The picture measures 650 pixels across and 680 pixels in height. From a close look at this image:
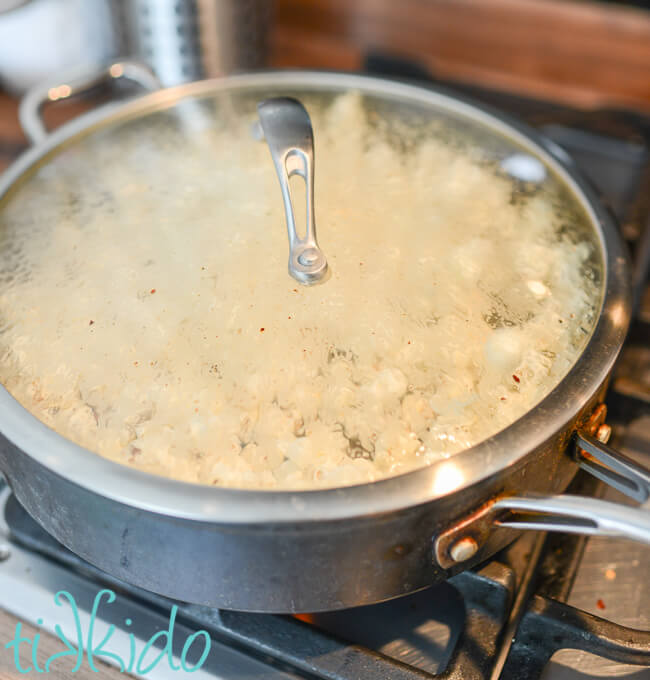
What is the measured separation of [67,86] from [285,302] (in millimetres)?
602

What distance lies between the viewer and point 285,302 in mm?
716

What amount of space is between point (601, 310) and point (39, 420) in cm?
56

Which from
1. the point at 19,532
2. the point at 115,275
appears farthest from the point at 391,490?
the point at 19,532

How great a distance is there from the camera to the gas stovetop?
715 millimetres

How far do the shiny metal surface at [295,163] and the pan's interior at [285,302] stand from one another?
0.07ft

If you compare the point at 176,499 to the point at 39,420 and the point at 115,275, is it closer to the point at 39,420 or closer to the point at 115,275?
the point at 39,420

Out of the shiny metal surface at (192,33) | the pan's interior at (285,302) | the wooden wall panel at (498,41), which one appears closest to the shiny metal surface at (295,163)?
the pan's interior at (285,302)

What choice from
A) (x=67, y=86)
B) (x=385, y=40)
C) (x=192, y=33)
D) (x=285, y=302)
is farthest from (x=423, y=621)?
(x=385, y=40)

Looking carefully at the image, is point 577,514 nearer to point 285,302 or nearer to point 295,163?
point 285,302

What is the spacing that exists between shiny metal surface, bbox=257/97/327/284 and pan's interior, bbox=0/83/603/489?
20 millimetres

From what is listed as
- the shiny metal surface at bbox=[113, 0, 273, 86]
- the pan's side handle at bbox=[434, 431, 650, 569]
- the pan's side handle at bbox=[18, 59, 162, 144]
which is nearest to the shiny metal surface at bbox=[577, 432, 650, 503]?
the pan's side handle at bbox=[434, 431, 650, 569]

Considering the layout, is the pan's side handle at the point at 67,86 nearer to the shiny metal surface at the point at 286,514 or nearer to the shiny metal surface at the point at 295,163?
the shiny metal surface at the point at 295,163

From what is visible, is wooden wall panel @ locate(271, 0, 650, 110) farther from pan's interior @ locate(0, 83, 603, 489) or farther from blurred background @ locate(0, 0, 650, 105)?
pan's interior @ locate(0, 83, 603, 489)

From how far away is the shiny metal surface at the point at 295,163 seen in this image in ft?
2.40
